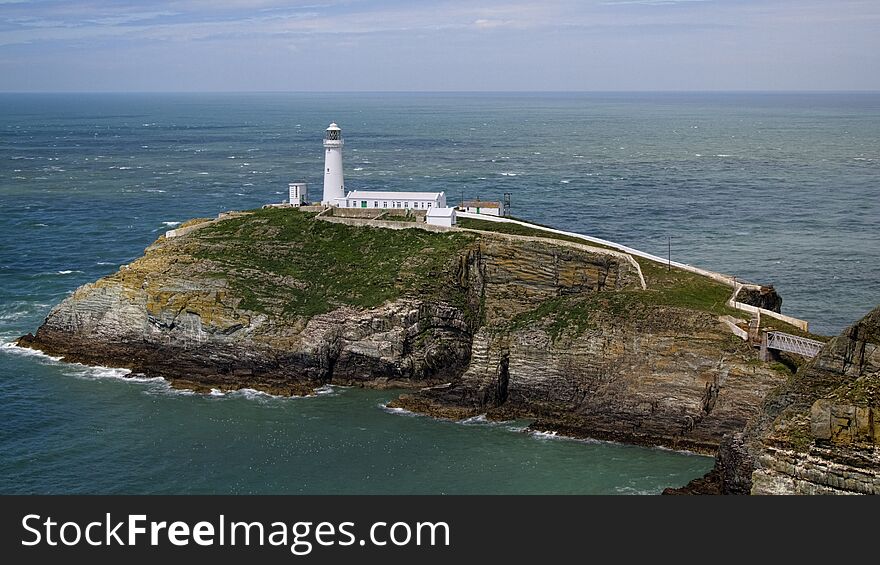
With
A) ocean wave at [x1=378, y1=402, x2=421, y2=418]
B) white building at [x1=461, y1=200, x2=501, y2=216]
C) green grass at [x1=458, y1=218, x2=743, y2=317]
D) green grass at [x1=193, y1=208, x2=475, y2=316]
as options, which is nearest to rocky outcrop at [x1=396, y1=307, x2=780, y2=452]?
ocean wave at [x1=378, y1=402, x2=421, y2=418]

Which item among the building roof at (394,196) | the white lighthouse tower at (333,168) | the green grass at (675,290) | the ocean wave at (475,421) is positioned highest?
the white lighthouse tower at (333,168)

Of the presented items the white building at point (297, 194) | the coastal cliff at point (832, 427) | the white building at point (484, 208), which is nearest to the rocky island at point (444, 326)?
the white building at point (484, 208)

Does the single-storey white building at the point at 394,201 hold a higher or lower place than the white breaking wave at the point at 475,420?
higher

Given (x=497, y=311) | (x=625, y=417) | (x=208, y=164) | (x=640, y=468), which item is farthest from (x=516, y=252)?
(x=208, y=164)

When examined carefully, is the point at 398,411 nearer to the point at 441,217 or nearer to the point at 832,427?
the point at 441,217

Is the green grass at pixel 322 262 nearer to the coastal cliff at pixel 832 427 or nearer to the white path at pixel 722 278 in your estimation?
the white path at pixel 722 278

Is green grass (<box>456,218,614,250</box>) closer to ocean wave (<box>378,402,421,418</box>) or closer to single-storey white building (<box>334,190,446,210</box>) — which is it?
single-storey white building (<box>334,190,446,210</box>)

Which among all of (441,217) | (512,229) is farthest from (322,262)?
(512,229)
